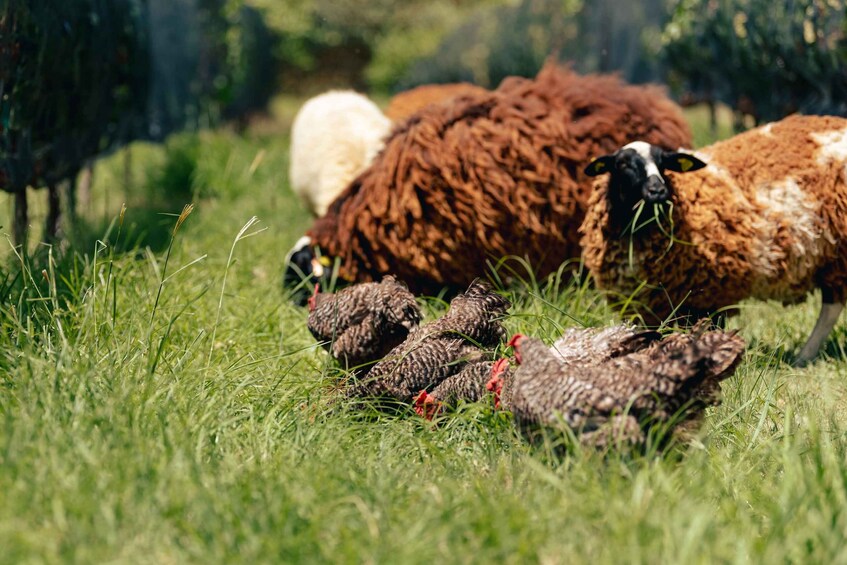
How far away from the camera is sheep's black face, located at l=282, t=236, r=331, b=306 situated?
430cm

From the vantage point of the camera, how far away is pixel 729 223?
3.44 metres

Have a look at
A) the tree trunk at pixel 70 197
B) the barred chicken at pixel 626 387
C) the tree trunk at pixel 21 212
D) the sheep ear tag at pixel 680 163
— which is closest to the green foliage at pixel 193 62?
the tree trunk at pixel 70 197

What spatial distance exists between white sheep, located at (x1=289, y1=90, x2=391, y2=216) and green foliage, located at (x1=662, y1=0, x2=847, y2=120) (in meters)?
2.21

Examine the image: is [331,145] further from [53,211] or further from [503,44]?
[503,44]

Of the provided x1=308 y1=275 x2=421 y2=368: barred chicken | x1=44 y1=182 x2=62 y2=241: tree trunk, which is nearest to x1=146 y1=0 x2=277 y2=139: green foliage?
x1=44 y1=182 x2=62 y2=241: tree trunk

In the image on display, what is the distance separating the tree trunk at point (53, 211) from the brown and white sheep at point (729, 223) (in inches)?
117

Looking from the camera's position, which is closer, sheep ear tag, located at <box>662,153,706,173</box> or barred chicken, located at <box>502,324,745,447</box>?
barred chicken, located at <box>502,324,745,447</box>

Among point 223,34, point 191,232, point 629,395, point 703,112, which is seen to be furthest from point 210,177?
point 703,112

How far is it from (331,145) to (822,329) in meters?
2.92

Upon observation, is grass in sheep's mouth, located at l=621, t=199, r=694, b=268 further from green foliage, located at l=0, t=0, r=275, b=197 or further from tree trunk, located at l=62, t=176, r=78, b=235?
tree trunk, located at l=62, t=176, r=78, b=235

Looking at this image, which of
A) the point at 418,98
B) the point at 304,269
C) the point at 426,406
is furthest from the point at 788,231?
the point at 418,98

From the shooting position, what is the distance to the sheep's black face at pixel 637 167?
330cm

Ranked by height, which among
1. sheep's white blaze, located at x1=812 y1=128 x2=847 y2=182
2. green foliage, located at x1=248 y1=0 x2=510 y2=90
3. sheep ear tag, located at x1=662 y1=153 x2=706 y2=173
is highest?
sheep's white blaze, located at x1=812 y1=128 x2=847 y2=182

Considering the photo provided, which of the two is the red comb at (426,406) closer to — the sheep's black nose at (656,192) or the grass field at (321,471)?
the grass field at (321,471)
